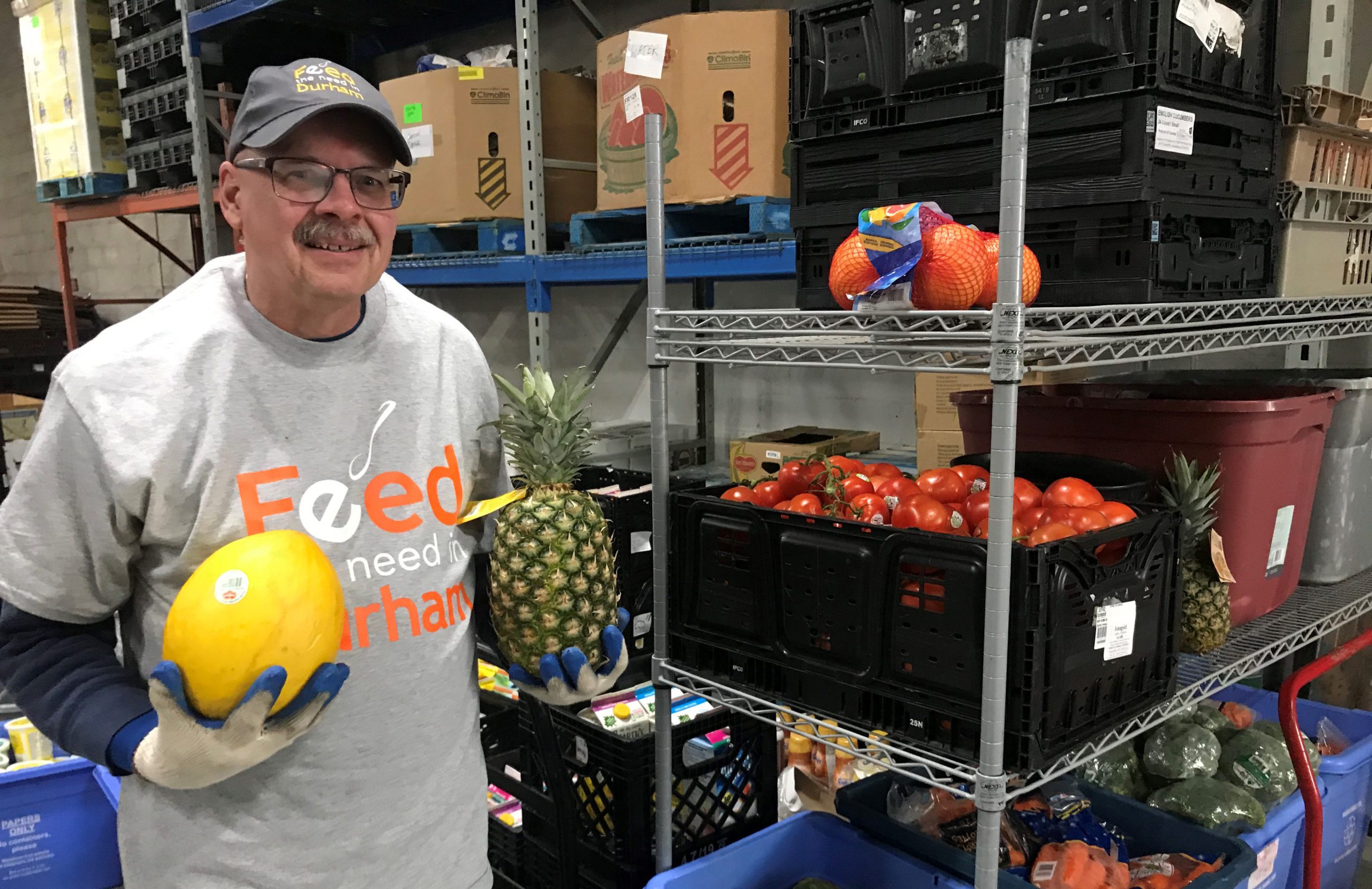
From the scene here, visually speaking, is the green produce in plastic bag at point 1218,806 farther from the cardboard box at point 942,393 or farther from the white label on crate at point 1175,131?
the white label on crate at point 1175,131

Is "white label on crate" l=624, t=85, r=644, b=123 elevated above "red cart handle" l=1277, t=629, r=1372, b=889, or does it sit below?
above

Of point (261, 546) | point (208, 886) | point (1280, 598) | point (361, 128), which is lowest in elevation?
point (208, 886)

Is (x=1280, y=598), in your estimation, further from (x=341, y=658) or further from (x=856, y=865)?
(x=341, y=658)

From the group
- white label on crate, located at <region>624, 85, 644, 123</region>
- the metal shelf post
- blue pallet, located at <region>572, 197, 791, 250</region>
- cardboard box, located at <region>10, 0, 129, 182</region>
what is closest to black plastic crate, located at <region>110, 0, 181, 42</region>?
cardboard box, located at <region>10, 0, 129, 182</region>

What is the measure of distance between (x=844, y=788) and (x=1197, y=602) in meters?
0.82

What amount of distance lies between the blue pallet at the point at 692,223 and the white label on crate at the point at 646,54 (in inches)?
16.2

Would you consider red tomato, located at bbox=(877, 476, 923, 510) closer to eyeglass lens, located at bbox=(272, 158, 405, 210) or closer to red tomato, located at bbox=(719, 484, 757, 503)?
red tomato, located at bbox=(719, 484, 757, 503)

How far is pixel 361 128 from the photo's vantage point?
1393 mm

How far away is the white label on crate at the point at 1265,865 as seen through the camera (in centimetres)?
194

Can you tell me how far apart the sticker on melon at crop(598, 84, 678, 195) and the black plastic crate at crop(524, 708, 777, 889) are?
1.68 meters

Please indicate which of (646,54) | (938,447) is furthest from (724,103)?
(938,447)

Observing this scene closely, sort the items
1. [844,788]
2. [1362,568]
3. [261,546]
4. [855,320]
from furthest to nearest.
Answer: [1362,568] → [844,788] → [855,320] → [261,546]

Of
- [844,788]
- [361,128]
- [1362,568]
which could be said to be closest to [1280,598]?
[1362,568]

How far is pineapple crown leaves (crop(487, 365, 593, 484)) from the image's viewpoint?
1.63m
